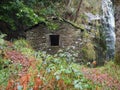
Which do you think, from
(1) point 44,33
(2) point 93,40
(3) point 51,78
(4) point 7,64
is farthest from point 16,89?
(2) point 93,40

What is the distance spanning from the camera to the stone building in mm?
15734

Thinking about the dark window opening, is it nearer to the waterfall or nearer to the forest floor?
the waterfall

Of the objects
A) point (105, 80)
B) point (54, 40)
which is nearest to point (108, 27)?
point (54, 40)

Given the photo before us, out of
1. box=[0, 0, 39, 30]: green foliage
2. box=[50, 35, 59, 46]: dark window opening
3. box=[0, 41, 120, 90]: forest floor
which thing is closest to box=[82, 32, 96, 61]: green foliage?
box=[50, 35, 59, 46]: dark window opening

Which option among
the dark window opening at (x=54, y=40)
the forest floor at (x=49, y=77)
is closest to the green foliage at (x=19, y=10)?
the dark window opening at (x=54, y=40)

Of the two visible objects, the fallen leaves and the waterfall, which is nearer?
the fallen leaves

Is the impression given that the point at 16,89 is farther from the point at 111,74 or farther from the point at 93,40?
the point at 93,40

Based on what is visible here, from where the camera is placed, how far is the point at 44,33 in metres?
16.1

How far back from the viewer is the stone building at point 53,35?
619 inches

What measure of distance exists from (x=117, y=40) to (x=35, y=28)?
8697mm

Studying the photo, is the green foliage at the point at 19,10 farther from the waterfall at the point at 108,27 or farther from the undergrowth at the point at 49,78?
the waterfall at the point at 108,27

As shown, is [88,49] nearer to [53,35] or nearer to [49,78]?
[53,35]

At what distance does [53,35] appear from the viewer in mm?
16219

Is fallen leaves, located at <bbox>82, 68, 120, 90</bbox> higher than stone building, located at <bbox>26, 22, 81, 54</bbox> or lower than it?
lower
